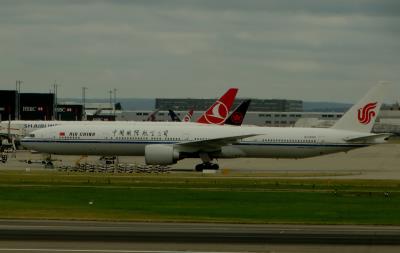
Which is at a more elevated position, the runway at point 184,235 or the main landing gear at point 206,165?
the main landing gear at point 206,165

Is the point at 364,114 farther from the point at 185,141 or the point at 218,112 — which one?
the point at 218,112

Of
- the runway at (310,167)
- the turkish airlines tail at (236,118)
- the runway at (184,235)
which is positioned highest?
the turkish airlines tail at (236,118)

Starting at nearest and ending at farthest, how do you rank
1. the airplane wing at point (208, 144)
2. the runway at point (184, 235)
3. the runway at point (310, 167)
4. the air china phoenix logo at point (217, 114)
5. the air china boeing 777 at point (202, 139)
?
the runway at point (184, 235), the runway at point (310, 167), the airplane wing at point (208, 144), the air china boeing 777 at point (202, 139), the air china phoenix logo at point (217, 114)

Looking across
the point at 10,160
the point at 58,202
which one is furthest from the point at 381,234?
the point at 10,160

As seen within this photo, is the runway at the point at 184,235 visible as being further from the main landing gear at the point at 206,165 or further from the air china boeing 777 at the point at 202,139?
the air china boeing 777 at the point at 202,139

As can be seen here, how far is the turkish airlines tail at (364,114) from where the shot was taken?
7238 centimetres

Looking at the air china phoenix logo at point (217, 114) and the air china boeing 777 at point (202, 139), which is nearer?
the air china boeing 777 at point (202, 139)

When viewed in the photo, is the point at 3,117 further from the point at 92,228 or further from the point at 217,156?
the point at 92,228

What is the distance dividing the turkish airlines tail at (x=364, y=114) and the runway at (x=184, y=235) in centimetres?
3795

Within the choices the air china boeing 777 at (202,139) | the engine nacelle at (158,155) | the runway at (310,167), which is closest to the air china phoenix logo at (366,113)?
the air china boeing 777 at (202,139)

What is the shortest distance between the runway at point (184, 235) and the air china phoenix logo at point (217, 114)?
5920cm

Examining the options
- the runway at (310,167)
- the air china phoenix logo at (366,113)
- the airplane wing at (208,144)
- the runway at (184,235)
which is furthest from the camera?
the air china phoenix logo at (366,113)

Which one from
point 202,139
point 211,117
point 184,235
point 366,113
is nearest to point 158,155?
point 202,139

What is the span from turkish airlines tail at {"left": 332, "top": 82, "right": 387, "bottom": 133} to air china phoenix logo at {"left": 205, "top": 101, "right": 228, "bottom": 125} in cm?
2292
